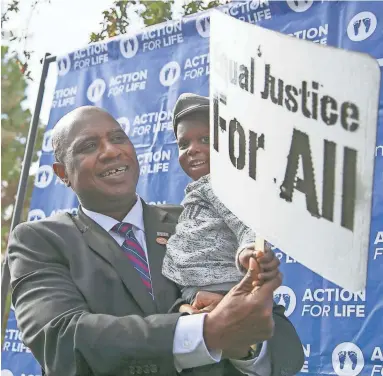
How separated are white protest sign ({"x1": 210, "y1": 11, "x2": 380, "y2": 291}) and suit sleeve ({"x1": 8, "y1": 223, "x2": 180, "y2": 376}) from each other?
12.8 inches

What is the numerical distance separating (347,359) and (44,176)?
77.7 inches

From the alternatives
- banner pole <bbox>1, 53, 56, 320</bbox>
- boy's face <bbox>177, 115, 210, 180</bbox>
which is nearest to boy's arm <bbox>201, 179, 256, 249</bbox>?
boy's face <bbox>177, 115, 210, 180</bbox>

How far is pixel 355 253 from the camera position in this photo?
117 centimetres

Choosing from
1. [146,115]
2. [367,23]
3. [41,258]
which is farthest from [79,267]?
[146,115]

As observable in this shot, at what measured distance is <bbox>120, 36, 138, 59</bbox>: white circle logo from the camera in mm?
3826

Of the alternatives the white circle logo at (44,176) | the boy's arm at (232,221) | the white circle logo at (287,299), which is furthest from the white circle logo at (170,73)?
the boy's arm at (232,221)

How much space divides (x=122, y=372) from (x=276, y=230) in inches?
18.4

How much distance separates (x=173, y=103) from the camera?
3.59m

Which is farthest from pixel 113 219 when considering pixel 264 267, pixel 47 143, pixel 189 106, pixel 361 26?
pixel 47 143

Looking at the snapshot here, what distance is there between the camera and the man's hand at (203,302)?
5.05 ft

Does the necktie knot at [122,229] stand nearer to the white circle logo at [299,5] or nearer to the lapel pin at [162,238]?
the lapel pin at [162,238]

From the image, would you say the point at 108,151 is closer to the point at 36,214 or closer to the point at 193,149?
the point at 193,149

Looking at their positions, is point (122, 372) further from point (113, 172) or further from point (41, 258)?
point (113, 172)

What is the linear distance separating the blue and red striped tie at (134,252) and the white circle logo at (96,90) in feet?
7.29
